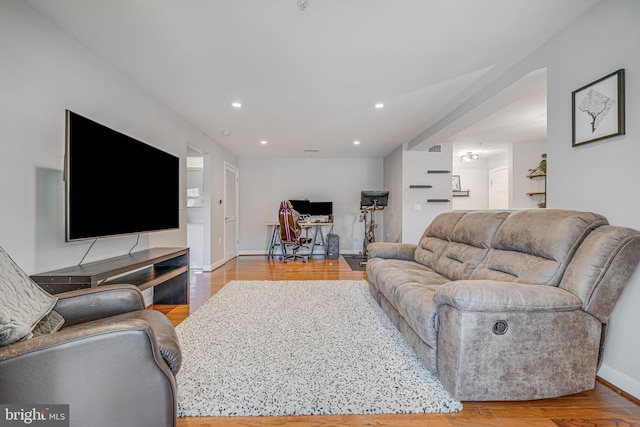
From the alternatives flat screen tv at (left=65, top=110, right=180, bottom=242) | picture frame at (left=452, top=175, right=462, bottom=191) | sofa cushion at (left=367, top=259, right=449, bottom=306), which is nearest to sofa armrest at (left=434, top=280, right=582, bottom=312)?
sofa cushion at (left=367, top=259, right=449, bottom=306)

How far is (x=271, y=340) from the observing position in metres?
2.24

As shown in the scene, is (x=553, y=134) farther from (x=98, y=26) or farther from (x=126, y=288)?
(x=98, y=26)

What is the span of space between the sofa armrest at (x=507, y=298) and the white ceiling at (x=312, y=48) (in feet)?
5.62

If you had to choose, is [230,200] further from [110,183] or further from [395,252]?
[395,252]

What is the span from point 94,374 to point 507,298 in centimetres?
176

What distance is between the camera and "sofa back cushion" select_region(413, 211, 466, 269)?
115 inches

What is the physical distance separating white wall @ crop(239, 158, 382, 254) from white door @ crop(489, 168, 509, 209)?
2.66 metres

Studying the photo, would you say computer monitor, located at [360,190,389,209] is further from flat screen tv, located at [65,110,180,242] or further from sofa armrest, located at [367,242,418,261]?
flat screen tv, located at [65,110,180,242]

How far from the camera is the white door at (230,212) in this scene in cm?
593

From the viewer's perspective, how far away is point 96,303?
1.53m

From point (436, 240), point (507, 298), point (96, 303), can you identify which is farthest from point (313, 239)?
point (507, 298)

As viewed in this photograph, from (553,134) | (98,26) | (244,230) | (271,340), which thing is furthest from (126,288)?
(244,230)

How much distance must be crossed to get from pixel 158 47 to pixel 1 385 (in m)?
2.31

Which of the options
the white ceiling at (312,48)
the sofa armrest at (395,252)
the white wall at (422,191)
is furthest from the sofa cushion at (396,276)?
the white wall at (422,191)
